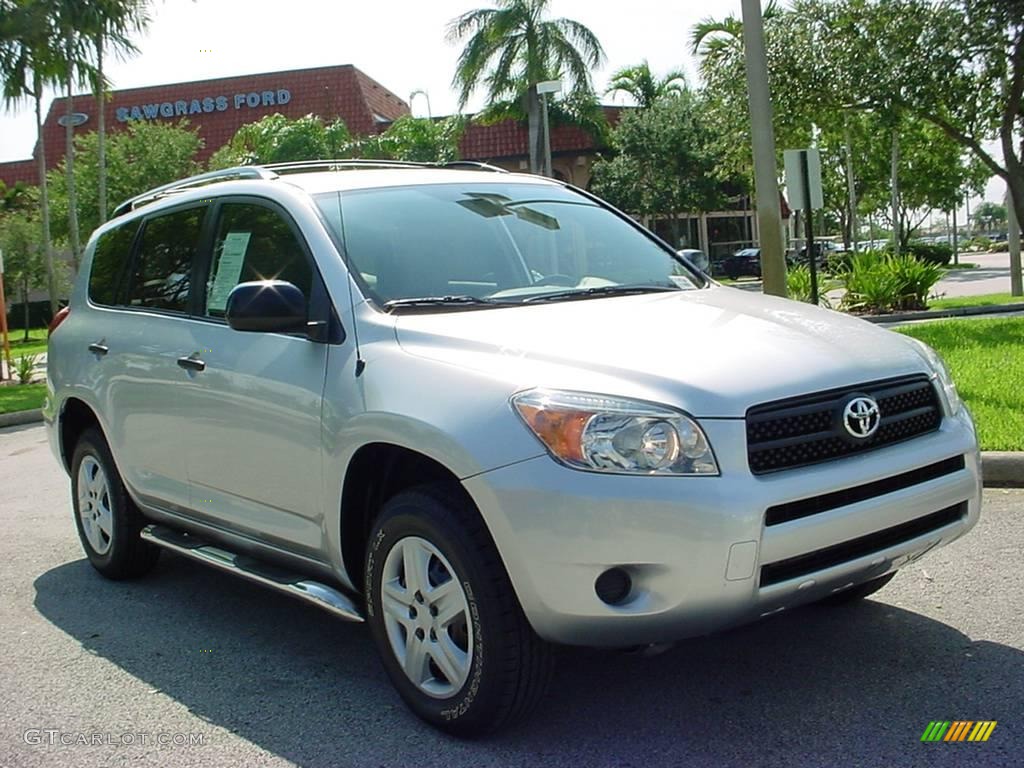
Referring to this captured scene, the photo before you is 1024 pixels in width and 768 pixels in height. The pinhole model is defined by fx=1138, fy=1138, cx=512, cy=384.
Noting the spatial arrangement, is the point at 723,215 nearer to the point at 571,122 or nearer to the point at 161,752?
the point at 571,122

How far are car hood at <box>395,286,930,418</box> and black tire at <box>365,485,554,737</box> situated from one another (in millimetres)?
464

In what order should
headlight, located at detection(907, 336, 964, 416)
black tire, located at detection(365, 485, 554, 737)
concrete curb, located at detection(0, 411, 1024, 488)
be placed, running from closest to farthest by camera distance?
black tire, located at detection(365, 485, 554, 737), headlight, located at detection(907, 336, 964, 416), concrete curb, located at detection(0, 411, 1024, 488)

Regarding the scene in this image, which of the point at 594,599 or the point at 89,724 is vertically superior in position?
the point at 594,599

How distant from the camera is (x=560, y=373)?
3416 mm

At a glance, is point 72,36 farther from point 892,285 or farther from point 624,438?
point 624,438

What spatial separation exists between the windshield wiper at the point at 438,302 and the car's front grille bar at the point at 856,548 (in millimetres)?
1451

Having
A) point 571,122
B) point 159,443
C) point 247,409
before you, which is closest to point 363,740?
point 247,409

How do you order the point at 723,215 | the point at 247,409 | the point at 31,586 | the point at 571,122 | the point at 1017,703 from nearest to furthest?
the point at 1017,703
the point at 247,409
the point at 31,586
the point at 571,122
the point at 723,215

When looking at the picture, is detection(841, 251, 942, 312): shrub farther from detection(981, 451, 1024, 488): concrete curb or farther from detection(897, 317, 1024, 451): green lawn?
detection(981, 451, 1024, 488): concrete curb

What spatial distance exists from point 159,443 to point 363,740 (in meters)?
1.95

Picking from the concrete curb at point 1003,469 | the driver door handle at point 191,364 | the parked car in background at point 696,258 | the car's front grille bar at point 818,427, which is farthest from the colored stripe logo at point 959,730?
the concrete curb at point 1003,469

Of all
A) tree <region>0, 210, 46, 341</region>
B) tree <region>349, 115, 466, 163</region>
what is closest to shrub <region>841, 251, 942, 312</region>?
tree <region>349, 115, 466, 163</region>

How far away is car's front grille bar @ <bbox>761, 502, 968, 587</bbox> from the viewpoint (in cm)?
332

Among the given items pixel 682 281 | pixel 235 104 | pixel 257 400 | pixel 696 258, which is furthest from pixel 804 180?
pixel 235 104
